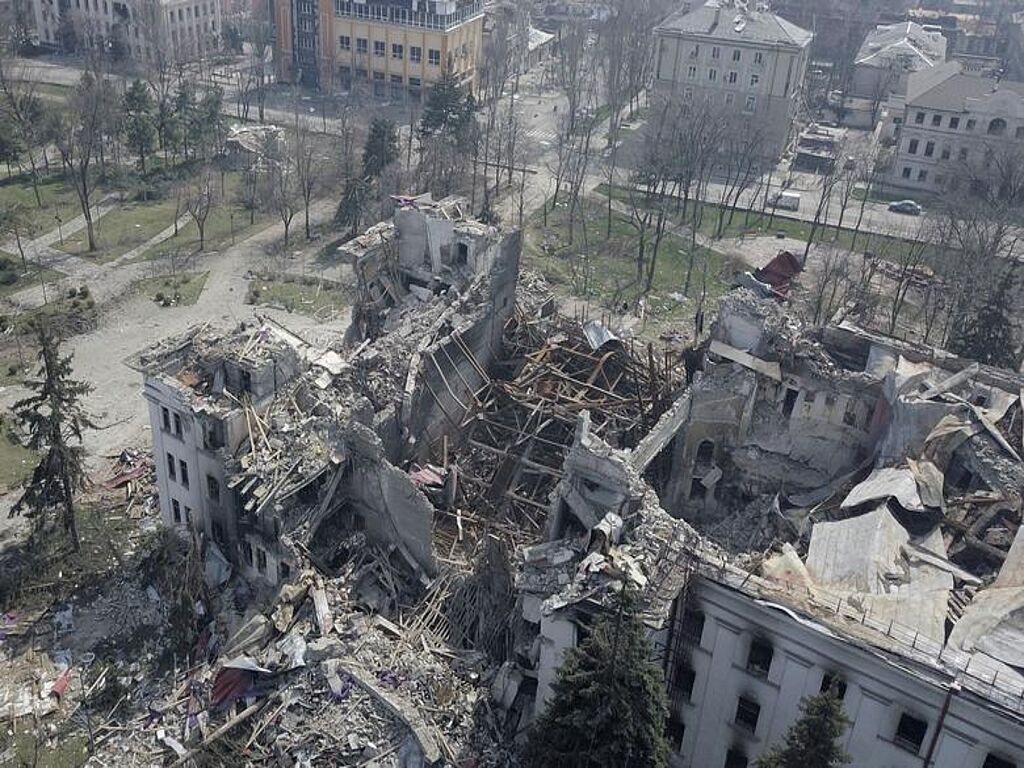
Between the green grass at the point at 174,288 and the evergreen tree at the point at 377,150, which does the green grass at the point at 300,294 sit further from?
the evergreen tree at the point at 377,150

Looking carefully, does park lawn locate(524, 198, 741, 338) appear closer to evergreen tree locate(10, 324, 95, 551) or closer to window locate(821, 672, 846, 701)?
evergreen tree locate(10, 324, 95, 551)

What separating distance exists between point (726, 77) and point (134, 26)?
196ft

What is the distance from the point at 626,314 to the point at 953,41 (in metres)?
88.4

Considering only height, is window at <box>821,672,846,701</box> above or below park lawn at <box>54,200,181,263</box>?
above

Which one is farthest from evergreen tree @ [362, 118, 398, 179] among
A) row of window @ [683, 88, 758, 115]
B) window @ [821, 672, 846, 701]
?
window @ [821, 672, 846, 701]

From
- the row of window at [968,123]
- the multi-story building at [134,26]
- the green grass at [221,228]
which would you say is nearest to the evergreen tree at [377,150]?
the green grass at [221,228]

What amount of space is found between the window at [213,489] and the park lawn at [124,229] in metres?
32.2

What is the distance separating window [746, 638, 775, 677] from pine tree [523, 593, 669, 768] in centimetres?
352

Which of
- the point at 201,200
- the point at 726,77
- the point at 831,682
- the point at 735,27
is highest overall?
the point at 735,27

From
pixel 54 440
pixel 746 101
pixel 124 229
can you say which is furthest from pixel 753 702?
pixel 746 101

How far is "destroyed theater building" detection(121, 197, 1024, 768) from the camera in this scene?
24.9 meters

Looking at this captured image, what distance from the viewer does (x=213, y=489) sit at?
32.5m

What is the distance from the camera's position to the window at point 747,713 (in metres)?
26.0

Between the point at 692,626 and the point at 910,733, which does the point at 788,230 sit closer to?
the point at 692,626
